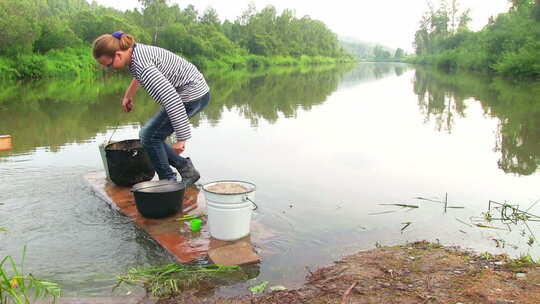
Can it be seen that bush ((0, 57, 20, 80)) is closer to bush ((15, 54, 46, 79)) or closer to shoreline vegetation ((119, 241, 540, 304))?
bush ((15, 54, 46, 79))

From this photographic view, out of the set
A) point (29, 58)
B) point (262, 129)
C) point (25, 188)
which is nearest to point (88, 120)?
point (262, 129)

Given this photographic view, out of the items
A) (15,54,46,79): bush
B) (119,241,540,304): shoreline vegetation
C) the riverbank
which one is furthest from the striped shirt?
(15,54,46,79): bush

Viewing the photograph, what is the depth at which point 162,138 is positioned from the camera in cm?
459

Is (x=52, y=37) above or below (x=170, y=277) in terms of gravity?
above

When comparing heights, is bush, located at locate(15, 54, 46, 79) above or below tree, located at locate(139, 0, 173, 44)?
below

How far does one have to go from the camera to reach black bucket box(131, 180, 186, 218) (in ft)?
13.4

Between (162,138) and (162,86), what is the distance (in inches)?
32.3

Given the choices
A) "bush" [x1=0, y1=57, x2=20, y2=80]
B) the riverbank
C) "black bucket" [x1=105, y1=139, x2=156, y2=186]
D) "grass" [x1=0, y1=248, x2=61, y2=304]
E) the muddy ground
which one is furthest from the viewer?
the riverbank

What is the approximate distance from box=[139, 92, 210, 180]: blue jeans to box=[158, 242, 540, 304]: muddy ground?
197 cm

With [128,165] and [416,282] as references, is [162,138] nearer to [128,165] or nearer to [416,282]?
[128,165]

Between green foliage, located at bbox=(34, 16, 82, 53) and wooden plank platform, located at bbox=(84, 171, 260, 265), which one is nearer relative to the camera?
wooden plank platform, located at bbox=(84, 171, 260, 265)

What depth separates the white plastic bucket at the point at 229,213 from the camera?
370 centimetres

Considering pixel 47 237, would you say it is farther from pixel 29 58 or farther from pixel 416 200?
pixel 29 58

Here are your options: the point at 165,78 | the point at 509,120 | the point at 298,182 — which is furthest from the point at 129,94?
the point at 509,120
